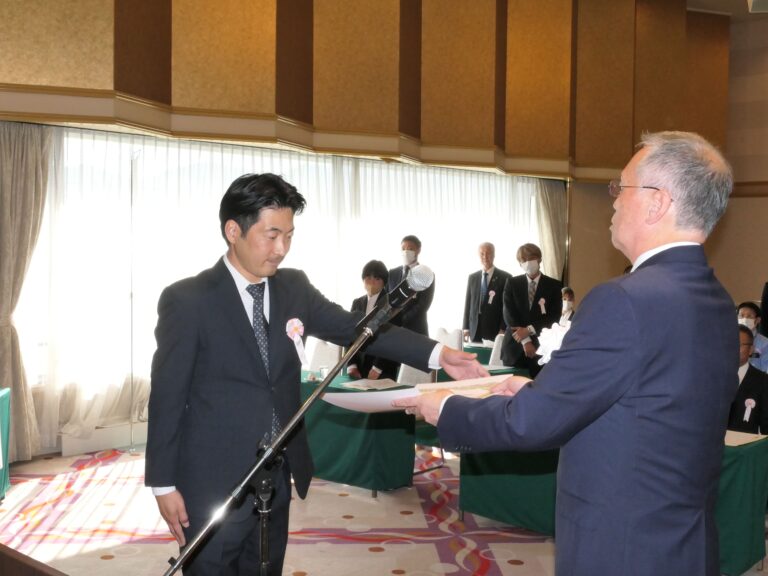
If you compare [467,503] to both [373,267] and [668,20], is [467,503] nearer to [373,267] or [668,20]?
[373,267]

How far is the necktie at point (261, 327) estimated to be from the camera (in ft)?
8.12

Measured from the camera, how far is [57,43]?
6.82 meters

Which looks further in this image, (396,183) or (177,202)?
(396,183)

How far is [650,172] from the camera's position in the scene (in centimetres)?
184

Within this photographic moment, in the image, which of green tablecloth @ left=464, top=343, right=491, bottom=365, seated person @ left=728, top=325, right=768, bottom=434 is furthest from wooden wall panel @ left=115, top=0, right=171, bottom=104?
seated person @ left=728, top=325, right=768, bottom=434

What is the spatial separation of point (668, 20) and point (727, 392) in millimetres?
11530

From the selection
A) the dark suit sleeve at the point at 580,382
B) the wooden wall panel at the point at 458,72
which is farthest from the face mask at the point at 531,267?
the dark suit sleeve at the point at 580,382

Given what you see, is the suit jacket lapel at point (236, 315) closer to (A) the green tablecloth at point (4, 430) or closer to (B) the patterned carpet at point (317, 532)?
(B) the patterned carpet at point (317, 532)

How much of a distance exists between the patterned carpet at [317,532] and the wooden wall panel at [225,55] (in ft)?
11.8

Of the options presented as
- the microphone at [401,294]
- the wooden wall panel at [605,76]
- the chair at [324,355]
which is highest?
the wooden wall panel at [605,76]

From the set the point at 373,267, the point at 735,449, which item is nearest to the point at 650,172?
the point at 735,449

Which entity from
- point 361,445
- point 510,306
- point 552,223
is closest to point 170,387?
point 361,445

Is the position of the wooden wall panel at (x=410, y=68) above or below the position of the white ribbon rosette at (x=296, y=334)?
above

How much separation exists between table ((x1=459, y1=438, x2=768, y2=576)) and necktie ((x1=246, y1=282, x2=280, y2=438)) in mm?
2887
